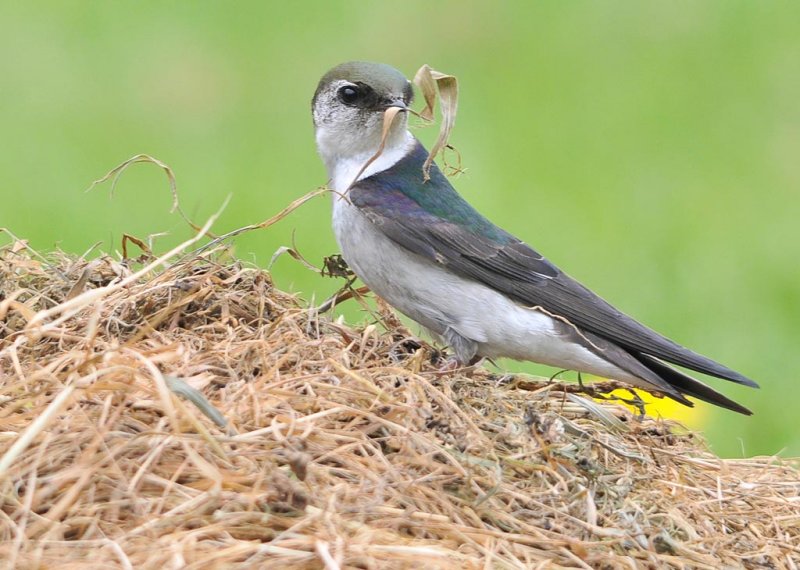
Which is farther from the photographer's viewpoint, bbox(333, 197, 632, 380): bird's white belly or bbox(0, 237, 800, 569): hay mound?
bbox(333, 197, 632, 380): bird's white belly

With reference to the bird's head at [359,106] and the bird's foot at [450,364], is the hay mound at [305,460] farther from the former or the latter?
the bird's head at [359,106]

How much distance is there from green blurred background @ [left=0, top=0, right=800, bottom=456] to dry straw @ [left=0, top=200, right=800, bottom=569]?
2.91 meters

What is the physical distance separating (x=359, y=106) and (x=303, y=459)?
2.45 metres

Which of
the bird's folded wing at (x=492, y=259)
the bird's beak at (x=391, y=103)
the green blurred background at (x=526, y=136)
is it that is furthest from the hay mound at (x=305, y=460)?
the green blurred background at (x=526, y=136)

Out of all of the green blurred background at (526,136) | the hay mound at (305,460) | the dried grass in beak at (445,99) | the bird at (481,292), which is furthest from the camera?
the green blurred background at (526,136)

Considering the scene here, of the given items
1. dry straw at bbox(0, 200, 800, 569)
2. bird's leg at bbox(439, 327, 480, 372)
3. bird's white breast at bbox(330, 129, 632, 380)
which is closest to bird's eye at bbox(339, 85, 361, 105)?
Answer: bird's white breast at bbox(330, 129, 632, 380)

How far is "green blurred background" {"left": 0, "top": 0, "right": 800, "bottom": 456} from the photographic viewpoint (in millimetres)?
7504

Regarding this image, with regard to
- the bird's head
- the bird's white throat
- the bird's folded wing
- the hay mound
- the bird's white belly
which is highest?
the bird's head

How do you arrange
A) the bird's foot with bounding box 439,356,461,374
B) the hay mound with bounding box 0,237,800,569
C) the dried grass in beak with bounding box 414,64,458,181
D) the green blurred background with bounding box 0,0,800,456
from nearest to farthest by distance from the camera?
the hay mound with bounding box 0,237,800,569
the dried grass in beak with bounding box 414,64,458,181
the bird's foot with bounding box 439,356,461,374
the green blurred background with bounding box 0,0,800,456

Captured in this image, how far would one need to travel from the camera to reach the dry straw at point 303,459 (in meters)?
2.63

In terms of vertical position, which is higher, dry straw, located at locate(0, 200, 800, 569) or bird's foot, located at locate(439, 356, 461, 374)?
bird's foot, located at locate(439, 356, 461, 374)

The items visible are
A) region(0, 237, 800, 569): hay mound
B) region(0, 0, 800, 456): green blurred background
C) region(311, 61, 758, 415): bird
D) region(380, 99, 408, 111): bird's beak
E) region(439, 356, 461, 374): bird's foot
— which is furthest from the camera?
region(0, 0, 800, 456): green blurred background

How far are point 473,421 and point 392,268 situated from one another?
4.25 feet

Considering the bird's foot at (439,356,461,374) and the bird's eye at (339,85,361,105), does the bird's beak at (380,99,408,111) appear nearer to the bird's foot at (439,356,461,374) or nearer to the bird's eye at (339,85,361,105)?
the bird's eye at (339,85,361,105)
